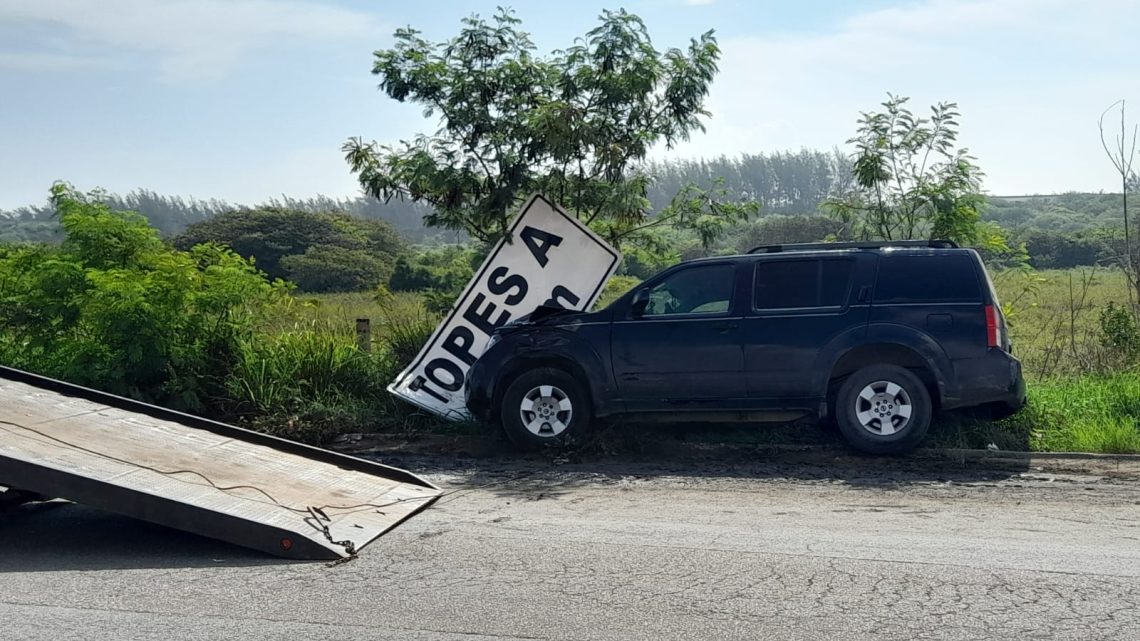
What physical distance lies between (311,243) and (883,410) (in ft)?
104

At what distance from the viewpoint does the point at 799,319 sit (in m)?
10.1

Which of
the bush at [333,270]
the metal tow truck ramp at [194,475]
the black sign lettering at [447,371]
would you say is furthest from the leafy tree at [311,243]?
the metal tow truck ramp at [194,475]

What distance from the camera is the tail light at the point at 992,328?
9.72 meters

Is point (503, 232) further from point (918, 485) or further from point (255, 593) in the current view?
point (255, 593)

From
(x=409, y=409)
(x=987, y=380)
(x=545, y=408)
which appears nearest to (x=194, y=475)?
(x=545, y=408)

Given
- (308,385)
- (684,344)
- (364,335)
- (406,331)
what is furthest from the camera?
(364,335)

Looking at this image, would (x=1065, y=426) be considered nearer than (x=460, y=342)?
Yes

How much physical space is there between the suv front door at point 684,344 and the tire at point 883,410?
101cm

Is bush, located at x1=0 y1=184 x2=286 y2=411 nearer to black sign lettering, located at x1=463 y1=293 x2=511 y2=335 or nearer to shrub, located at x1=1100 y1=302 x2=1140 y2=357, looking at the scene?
black sign lettering, located at x1=463 y1=293 x2=511 y2=335

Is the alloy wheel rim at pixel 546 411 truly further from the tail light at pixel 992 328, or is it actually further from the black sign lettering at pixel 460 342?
the tail light at pixel 992 328

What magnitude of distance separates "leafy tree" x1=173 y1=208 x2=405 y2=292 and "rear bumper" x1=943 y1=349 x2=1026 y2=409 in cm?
2388

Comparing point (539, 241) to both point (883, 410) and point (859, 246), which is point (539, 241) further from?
point (883, 410)

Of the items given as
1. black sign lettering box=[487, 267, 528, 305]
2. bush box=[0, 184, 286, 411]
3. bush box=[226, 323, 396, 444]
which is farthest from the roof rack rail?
bush box=[0, 184, 286, 411]

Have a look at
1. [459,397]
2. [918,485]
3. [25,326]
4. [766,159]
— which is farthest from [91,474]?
[766,159]
